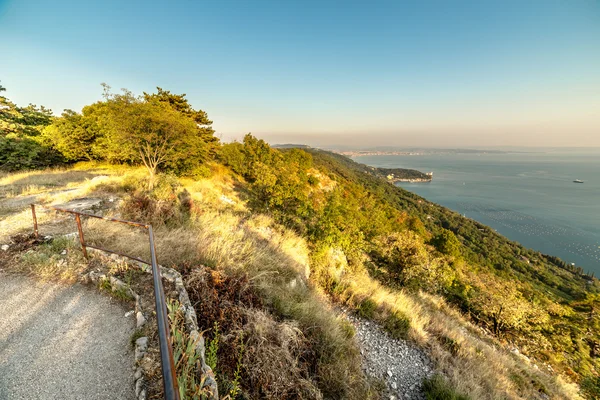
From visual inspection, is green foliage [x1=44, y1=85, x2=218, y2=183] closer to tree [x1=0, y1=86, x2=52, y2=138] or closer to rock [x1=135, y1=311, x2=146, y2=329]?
tree [x1=0, y1=86, x2=52, y2=138]

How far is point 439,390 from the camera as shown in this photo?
4285mm

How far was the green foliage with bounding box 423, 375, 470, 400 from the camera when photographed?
414 cm

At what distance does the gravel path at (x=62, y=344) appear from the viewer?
2203 millimetres

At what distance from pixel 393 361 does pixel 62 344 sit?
581 centimetres

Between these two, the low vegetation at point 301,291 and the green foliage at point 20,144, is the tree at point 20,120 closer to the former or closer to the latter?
the green foliage at point 20,144

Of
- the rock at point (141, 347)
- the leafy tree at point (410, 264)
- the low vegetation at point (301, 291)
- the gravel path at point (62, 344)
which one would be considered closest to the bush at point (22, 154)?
the low vegetation at point (301, 291)

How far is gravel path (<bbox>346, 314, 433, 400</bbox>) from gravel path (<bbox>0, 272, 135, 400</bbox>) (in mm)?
4351

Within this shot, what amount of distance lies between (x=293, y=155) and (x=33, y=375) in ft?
165

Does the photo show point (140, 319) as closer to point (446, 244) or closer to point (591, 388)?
point (591, 388)

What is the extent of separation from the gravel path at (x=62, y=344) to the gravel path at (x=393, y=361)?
4.35m

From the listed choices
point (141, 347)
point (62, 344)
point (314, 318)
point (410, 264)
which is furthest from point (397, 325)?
point (410, 264)

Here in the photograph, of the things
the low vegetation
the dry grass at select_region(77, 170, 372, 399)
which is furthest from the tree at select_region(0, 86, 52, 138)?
the dry grass at select_region(77, 170, 372, 399)

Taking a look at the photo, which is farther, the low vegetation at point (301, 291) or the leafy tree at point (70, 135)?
the leafy tree at point (70, 135)

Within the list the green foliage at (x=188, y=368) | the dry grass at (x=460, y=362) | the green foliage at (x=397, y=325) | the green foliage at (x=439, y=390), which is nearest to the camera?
the green foliage at (x=188, y=368)
